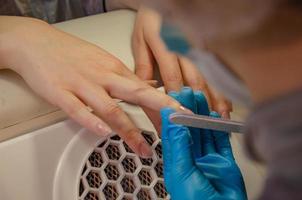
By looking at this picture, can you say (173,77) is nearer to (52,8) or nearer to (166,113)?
(166,113)

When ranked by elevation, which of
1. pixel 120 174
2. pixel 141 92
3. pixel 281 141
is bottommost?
pixel 120 174

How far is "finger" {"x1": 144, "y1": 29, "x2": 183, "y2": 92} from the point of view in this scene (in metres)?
0.77

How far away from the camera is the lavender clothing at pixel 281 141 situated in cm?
24

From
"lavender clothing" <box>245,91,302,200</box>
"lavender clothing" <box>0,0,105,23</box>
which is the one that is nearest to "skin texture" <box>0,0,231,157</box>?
"lavender clothing" <box>0,0,105,23</box>

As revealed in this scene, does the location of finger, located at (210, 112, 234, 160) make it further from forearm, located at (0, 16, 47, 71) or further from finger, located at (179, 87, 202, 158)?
forearm, located at (0, 16, 47, 71)

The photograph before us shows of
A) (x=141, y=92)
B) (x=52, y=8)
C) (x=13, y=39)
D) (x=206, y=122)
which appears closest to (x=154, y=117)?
(x=141, y=92)

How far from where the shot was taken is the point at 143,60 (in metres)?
0.81

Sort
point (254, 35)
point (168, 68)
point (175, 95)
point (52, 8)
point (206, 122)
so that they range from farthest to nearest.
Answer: point (52, 8) → point (168, 68) → point (175, 95) → point (206, 122) → point (254, 35)

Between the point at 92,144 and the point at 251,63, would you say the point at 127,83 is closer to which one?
the point at 92,144

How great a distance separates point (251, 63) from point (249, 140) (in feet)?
0.14

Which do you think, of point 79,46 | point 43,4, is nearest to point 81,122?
point 79,46

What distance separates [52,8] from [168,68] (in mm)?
378

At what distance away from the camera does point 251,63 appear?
25cm

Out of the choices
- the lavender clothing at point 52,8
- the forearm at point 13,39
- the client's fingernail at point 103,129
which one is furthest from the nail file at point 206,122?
the lavender clothing at point 52,8
